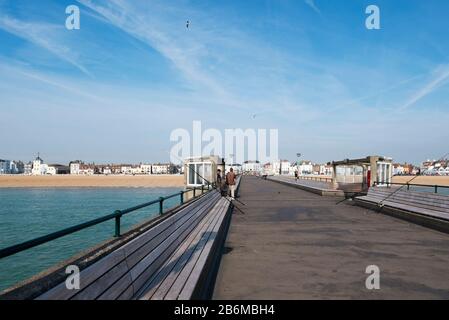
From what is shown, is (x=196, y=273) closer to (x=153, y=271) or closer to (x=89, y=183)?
(x=153, y=271)

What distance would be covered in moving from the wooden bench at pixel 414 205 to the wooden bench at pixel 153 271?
7.52m

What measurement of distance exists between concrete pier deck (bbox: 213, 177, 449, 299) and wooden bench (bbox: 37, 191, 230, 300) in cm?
54

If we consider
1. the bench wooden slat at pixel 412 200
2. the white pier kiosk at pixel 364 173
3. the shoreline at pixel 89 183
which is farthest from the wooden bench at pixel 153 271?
the shoreline at pixel 89 183

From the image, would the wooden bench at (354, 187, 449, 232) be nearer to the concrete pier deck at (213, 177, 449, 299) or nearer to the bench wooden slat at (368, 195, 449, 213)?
the bench wooden slat at (368, 195, 449, 213)

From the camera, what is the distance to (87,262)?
14.0 feet

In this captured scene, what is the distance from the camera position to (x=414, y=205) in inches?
517

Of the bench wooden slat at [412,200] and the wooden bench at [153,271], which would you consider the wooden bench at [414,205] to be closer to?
the bench wooden slat at [412,200]

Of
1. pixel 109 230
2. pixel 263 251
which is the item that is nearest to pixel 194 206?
pixel 263 251

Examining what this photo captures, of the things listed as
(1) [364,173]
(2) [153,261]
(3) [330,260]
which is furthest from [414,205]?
(2) [153,261]

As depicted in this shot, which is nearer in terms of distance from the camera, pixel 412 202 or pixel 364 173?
pixel 412 202

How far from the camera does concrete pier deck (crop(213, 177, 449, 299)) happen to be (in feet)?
17.5

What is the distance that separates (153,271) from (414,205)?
11677 millimetres
